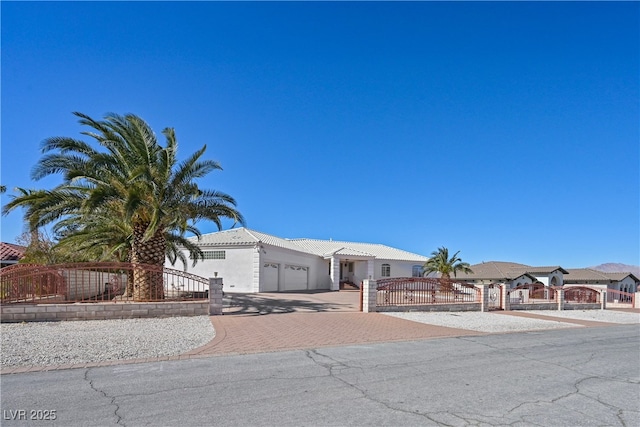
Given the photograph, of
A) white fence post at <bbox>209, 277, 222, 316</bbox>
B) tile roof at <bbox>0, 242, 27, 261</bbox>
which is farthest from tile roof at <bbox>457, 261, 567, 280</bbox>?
tile roof at <bbox>0, 242, 27, 261</bbox>

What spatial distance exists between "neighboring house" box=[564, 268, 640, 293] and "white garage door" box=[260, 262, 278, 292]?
36.9 metres

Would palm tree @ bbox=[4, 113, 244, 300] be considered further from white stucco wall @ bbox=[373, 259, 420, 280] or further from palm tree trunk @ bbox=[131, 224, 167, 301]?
white stucco wall @ bbox=[373, 259, 420, 280]

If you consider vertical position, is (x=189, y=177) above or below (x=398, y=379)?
above

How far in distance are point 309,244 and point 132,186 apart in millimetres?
30872

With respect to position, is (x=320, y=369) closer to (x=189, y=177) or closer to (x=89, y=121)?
(x=189, y=177)

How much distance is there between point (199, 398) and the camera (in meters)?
5.82

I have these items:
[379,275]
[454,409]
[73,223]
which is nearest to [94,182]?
[73,223]

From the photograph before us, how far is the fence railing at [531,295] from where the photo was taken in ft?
78.1

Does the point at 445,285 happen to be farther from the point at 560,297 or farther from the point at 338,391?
the point at 338,391

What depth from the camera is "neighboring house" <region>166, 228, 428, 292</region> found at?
2908 cm

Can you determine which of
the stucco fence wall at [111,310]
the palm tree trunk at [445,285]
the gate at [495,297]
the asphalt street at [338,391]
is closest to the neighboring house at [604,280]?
the gate at [495,297]

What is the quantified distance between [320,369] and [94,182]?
11870 mm

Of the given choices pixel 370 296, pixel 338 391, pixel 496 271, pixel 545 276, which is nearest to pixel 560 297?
pixel 370 296

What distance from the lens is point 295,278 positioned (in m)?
34.5
